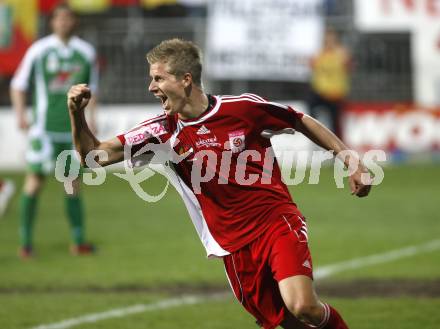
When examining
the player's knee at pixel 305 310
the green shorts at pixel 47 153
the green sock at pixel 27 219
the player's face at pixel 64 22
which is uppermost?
the player's face at pixel 64 22

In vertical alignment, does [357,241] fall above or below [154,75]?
below

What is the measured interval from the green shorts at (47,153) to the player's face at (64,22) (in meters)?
1.11

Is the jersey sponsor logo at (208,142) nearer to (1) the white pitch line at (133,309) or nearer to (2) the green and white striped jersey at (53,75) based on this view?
(1) the white pitch line at (133,309)

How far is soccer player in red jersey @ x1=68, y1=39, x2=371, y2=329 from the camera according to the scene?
614 centimetres

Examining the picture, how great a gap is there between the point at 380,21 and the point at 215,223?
17.8 meters

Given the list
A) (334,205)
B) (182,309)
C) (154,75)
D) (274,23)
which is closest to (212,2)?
(274,23)

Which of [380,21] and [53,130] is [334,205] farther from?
[380,21]

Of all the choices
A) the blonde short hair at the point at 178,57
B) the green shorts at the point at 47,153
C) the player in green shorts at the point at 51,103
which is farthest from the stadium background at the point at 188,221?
the blonde short hair at the point at 178,57

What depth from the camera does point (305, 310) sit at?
19.0ft

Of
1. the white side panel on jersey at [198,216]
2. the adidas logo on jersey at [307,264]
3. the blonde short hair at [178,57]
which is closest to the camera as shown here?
the adidas logo on jersey at [307,264]

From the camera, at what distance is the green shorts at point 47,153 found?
1156 cm

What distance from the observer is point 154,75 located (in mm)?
6191

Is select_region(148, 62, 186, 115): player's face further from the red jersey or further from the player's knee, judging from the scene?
the player's knee

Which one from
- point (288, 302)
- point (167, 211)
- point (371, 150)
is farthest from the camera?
point (371, 150)
